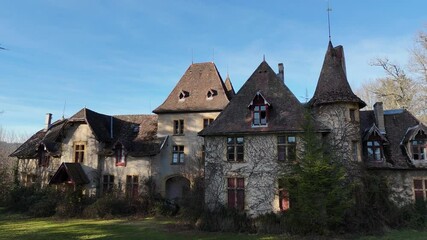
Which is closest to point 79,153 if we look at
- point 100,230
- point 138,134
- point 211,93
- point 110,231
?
point 138,134

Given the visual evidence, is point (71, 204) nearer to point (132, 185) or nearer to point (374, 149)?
point (132, 185)

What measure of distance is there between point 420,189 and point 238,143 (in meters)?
12.4

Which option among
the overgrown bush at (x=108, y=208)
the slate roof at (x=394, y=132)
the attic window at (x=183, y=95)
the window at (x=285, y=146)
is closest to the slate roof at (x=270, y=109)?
the window at (x=285, y=146)

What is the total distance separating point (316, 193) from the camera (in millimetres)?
16703

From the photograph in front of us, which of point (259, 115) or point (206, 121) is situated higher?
point (206, 121)

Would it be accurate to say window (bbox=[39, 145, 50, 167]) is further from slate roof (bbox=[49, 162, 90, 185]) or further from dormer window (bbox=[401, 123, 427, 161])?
dormer window (bbox=[401, 123, 427, 161])

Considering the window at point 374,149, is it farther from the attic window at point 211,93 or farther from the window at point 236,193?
the attic window at point 211,93

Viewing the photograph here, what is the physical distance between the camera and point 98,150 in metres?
29.5

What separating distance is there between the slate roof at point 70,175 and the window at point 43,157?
A: 3.63m

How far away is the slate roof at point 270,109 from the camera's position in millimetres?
21688

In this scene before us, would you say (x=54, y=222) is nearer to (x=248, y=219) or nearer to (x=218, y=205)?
(x=218, y=205)

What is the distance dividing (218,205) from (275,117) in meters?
7.01

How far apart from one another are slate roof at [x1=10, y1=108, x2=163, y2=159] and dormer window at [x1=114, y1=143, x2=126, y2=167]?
0.47m

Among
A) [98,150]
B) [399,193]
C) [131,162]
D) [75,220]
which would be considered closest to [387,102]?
[399,193]
